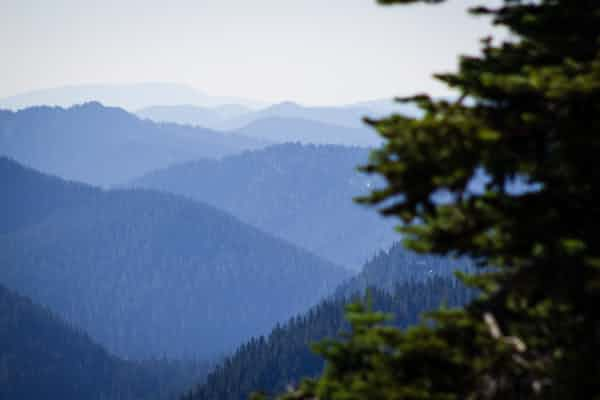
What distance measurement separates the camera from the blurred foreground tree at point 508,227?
454 inches

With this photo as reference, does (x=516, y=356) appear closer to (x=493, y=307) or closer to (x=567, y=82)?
(x=493, y=307)

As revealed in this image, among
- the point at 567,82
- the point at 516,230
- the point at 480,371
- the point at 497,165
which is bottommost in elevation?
the point at 480,371

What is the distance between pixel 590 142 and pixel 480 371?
11.6 ft

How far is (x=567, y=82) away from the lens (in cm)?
1176

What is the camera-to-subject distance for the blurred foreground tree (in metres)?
11.5

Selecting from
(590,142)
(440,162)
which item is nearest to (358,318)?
(440,162)

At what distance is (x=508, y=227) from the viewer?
12.1 meters

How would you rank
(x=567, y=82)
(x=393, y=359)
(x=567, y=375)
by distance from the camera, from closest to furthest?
1. (x=567, y=375)
2. (x=567, y=82)
3. (x=393, y=359)

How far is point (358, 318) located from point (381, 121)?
9.86 ft

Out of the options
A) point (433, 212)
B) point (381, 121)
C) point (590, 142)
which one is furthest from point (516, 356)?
point (381, 121)

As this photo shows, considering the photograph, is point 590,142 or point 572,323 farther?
point 572,323

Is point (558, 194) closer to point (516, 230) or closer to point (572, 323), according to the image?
point (516, 230)

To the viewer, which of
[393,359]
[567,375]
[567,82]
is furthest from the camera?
[393,359]

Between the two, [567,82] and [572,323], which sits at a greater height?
[567,82]
